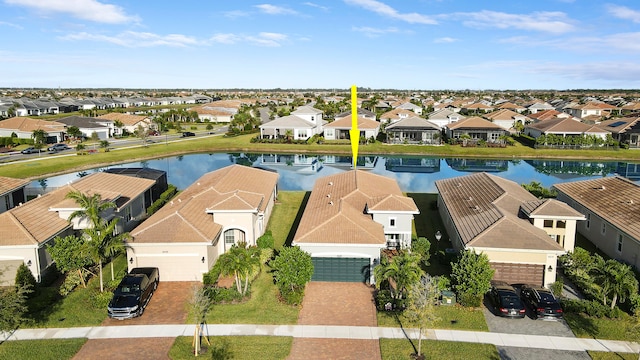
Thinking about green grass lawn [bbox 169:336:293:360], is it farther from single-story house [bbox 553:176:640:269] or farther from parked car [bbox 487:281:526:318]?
single-story house [bbox 553:176:640:269]

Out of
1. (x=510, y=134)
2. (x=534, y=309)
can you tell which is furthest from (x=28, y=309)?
(x=510, y=134)

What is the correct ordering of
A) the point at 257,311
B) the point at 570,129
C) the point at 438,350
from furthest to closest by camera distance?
the point at 570,129, the point at 257,311, the point at 438,350

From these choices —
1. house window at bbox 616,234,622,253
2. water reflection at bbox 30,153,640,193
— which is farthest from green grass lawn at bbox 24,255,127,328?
house window at bbox 616,234,622,253

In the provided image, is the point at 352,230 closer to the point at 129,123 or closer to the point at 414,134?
the point at 414,134

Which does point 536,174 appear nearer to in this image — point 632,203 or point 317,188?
point 632,203

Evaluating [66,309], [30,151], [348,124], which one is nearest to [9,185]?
[66,309]

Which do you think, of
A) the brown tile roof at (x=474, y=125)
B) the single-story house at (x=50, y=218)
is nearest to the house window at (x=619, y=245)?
the single-story house at (x=50, y=218)
